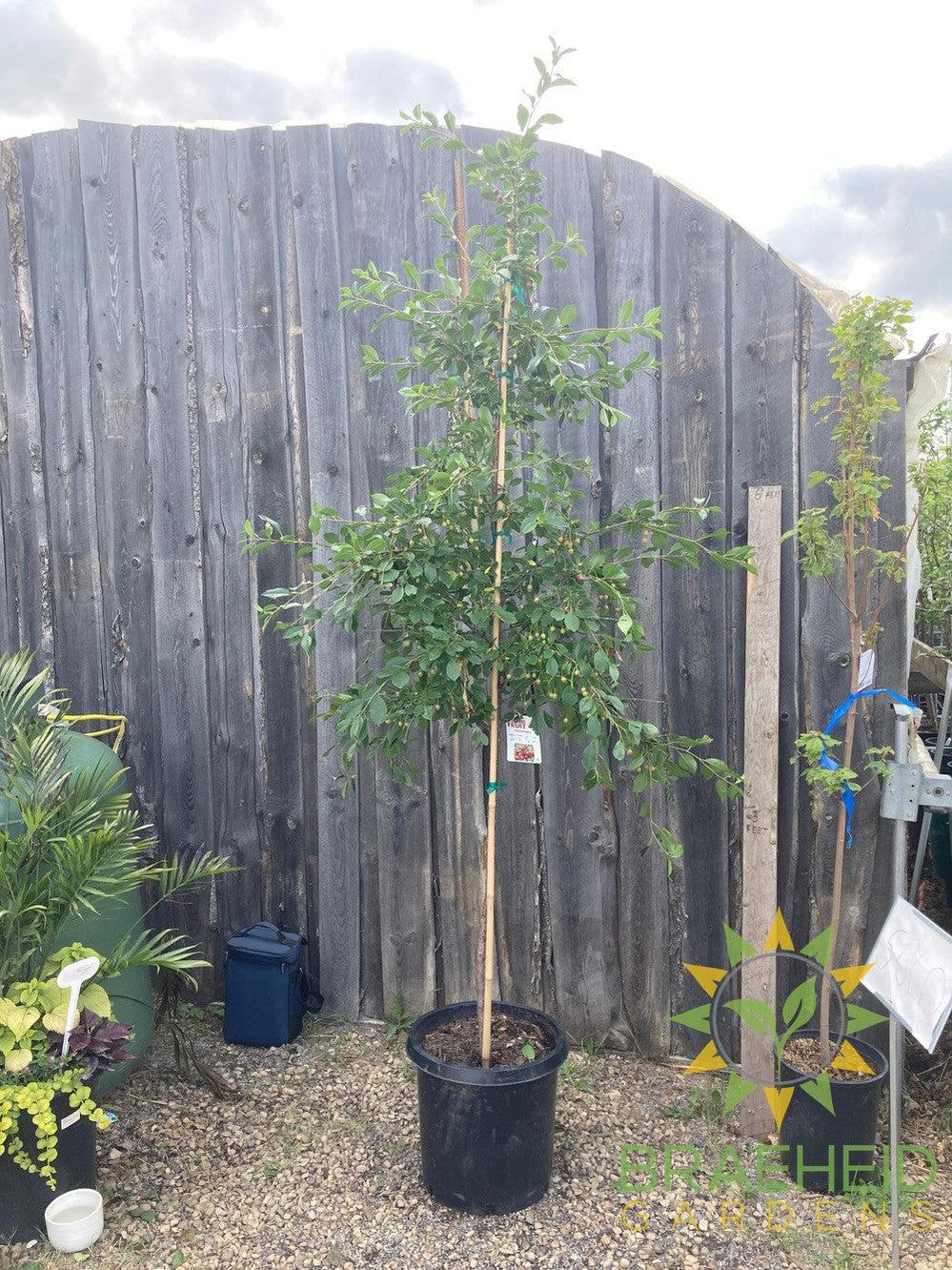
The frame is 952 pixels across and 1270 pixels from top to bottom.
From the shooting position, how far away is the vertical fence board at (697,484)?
263cm

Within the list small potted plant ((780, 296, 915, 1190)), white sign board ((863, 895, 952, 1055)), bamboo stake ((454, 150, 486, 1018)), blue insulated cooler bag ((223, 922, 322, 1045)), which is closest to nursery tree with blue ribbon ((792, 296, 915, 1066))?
small potted plant ((780, 296, 915, 1190))

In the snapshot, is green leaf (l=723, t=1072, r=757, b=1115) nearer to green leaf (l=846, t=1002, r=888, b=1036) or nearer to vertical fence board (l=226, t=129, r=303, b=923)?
green leaf (l=846, t=1002, r=888, b=1036)

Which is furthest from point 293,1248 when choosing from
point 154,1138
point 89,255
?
point 89,255

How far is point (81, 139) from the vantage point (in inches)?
119

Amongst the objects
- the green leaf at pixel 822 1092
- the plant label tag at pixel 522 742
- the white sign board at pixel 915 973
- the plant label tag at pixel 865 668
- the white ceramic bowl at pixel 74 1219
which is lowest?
the white ceramic bowl at pixel 74 1219

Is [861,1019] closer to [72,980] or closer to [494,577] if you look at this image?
[494,577]

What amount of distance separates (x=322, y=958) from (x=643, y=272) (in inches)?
92.0

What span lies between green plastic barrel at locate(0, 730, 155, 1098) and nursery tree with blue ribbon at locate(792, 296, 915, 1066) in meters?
1.87

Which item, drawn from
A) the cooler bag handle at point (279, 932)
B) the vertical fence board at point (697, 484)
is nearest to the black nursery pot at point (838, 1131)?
the vertical fence board at point (697, 484)

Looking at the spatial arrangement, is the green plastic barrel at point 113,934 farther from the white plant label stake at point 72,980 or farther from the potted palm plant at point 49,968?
the white plant label stake at point 72,980

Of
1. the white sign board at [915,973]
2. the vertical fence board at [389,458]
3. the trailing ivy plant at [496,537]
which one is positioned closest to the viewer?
the white sign board at [915,973]

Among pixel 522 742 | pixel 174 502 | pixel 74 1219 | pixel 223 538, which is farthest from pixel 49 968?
pixel 174 502

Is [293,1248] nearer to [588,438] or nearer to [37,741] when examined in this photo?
[37,741]

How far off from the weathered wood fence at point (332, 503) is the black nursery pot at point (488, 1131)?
72 centimetres
